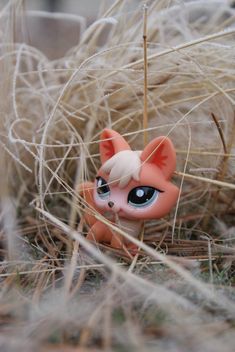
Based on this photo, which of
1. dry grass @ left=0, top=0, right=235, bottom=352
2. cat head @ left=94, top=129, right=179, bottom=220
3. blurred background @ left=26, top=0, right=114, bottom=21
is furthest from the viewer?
blurred background @ left=26, top=0, right=114, bottom=21

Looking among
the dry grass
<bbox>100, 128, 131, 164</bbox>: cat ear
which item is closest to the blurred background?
the dry grass

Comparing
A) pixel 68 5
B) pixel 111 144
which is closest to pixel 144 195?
pixel 111 144

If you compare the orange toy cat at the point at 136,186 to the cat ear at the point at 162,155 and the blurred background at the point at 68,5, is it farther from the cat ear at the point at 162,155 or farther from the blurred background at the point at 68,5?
the blurred background at the point at 68,5

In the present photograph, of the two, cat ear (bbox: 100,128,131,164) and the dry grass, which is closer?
the dry grass

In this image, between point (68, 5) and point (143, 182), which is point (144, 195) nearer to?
point (143, 182)

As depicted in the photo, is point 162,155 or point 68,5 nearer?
point 162,155

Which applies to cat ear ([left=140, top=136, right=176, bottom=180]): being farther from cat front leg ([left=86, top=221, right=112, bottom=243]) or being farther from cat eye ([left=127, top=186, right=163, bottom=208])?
cat front leg ([left=86, top=221, right=112, bottom=243])

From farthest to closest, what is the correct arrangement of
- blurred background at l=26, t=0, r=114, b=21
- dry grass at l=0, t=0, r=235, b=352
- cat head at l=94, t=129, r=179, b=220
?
blurred background at l=26, t=0, r=114, b=21 → cat head at l=94, t=129, r=179, b=220 → dry grass at l=0, t=0, r=235, b=352

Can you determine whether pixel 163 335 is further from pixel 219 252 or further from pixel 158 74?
pixel 158 74

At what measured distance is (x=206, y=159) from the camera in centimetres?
120

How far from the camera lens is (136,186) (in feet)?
3.26

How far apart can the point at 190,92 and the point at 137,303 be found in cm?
62

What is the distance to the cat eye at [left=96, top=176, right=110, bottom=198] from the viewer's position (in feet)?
3.37

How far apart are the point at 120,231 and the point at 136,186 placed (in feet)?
0.31
